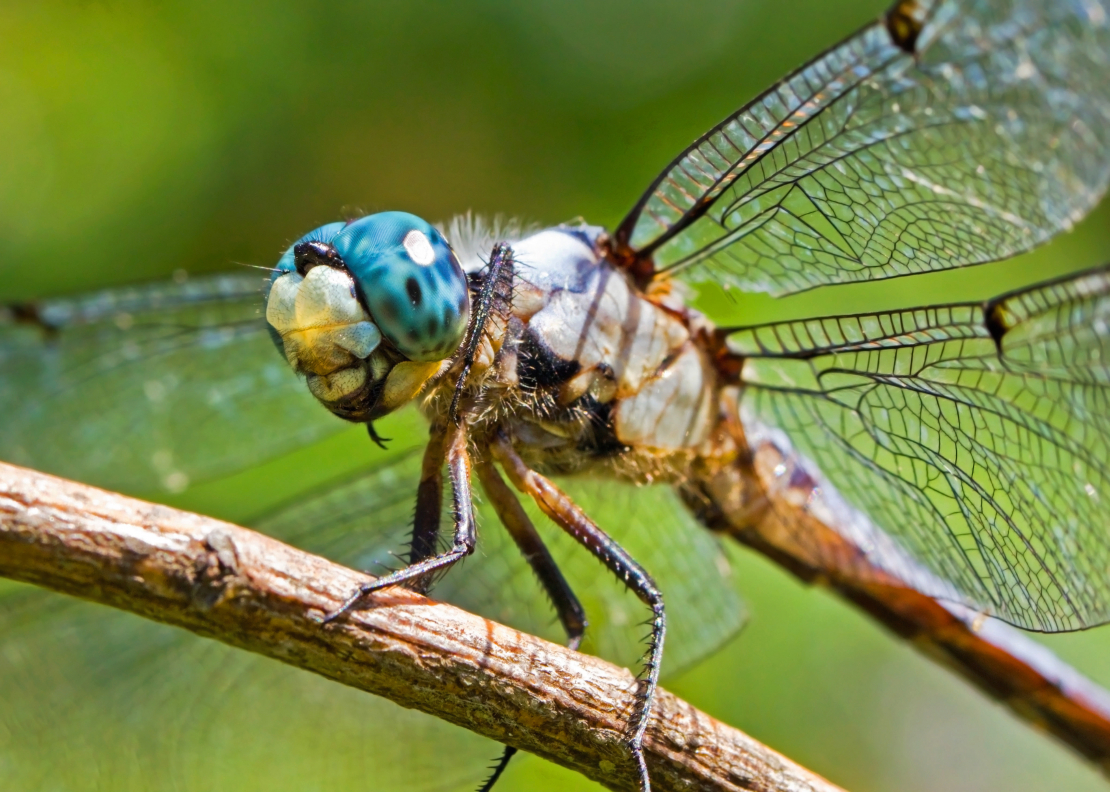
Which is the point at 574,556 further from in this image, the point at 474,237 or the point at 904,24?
the point at 904,24

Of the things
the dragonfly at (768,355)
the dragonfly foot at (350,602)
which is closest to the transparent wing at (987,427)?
the dragonfly at (768,355)

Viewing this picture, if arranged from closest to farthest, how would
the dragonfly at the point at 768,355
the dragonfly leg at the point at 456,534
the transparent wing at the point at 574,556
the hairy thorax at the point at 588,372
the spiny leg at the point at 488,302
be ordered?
the dragonfly leg at the point at 456,534 < the dragonfly at the point at 768,355 < the spiny leg at the point at 488,302 < the hairy thorax at the point at 588,372 < the transparent wing at the point at 574,556

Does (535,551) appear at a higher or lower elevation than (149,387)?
lower

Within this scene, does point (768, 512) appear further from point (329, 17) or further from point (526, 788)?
point (329, 17)

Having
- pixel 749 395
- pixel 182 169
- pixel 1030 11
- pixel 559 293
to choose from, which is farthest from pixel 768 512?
pixel 182 169

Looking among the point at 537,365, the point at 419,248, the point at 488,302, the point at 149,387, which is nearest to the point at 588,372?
the point at 537,365

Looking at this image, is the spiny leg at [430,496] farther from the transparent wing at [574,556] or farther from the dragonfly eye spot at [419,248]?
the dragonfly eye spot at [419,248]

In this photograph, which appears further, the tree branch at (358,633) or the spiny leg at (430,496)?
the spiny leg at (430,496)
